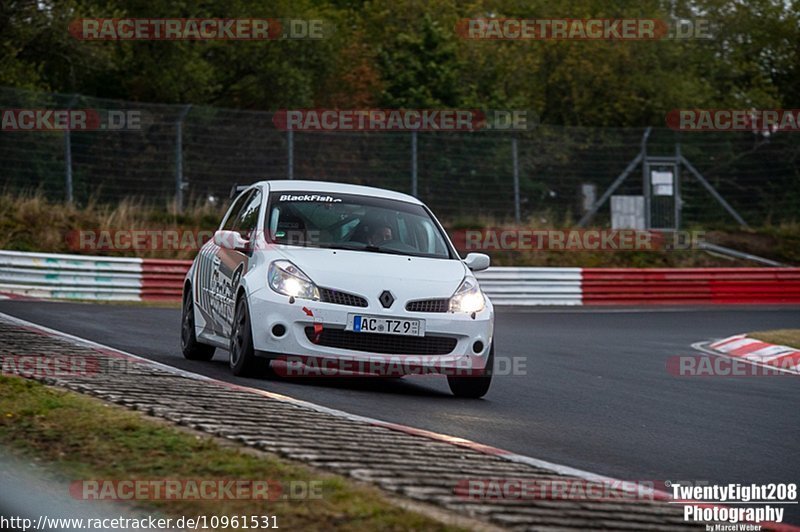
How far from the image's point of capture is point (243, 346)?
984 cm

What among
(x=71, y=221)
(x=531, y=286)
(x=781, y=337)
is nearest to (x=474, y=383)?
(x=781, y=337)

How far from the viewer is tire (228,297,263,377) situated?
9.77 m

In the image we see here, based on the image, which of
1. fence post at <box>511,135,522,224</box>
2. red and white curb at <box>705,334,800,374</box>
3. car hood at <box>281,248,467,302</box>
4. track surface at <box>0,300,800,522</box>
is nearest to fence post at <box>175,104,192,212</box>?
fence post at <box>511,135,522,224</box>

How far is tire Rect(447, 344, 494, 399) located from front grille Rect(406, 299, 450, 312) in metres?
0.59

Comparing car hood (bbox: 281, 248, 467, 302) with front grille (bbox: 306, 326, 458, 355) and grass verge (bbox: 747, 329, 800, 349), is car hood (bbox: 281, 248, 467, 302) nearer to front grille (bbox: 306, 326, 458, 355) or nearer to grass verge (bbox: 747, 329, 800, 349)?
front grille (bbox: 306, 326, 458, 355)

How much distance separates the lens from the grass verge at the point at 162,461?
4801 millimetres

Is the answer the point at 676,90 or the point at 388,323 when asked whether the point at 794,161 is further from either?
the point at 388,323

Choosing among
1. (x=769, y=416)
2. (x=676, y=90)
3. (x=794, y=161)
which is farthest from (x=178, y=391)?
(x=676, y=90)

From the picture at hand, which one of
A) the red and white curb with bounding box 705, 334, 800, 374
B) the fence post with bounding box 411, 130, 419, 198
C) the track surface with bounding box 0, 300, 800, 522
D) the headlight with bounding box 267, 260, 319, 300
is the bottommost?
the red and white curb with bounding box 705, 334, 800, 374

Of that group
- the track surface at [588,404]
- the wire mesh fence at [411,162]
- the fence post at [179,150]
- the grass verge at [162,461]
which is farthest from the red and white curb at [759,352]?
the fence post at [179,150]

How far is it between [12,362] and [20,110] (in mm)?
16681

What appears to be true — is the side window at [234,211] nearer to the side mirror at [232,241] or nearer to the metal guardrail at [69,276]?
the side mirror at [232,241]

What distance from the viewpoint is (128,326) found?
1522 centimetres

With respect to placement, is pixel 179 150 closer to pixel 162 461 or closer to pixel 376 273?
pixel 376 273
